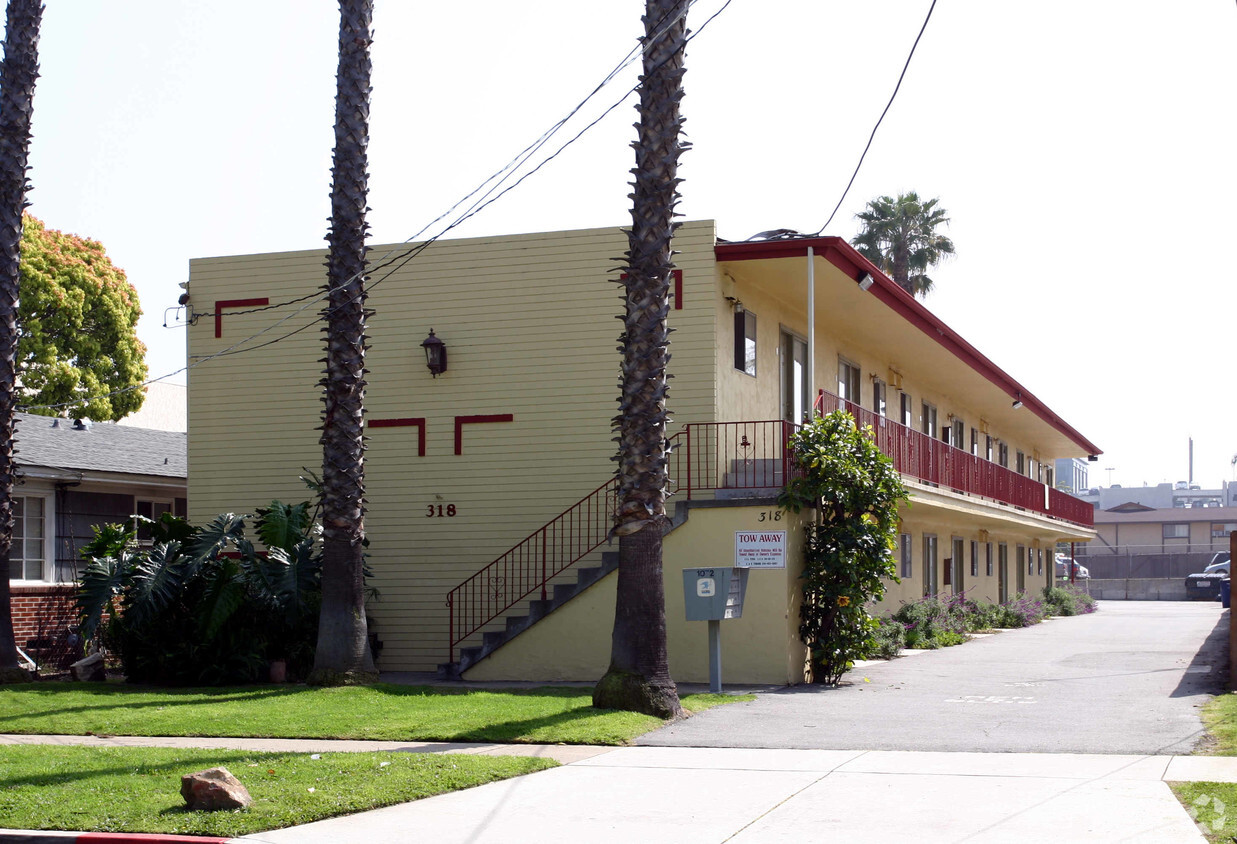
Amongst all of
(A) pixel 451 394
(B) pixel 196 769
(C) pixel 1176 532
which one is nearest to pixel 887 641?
(A) pixel 451 394

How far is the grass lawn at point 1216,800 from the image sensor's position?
7.41m

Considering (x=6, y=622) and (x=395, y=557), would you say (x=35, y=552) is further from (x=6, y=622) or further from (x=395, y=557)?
(x=395, y=557)

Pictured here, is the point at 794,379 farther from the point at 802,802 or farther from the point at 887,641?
the point at 802,802

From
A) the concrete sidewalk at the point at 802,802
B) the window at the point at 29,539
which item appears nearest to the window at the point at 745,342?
the concrete sidewalk at the point at 802,802

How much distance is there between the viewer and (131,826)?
26.9 ft

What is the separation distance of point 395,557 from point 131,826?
11.4m

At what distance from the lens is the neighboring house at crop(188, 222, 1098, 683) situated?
17031mm

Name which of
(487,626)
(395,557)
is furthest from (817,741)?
(395,557)

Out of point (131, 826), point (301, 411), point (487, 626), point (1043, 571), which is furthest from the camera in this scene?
point (1043, 571)

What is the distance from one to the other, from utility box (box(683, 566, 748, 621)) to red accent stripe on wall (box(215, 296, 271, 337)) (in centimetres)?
905

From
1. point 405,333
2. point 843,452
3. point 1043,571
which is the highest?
point 405,333

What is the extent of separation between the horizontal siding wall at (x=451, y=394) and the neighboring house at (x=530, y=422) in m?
0.03

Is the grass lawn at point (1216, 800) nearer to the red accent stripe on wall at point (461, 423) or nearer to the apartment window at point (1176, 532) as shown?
the red accent stripe on wall at point (461, 423)

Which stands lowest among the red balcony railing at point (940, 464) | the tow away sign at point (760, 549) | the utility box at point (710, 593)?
the utility box at point (710, 593)
